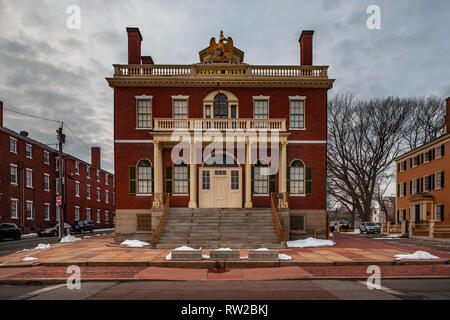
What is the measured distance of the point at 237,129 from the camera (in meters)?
20.2

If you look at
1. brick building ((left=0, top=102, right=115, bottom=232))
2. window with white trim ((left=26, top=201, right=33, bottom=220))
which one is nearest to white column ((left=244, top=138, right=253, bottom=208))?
brick building ((left=0, top=102, right=115, bottom=232))

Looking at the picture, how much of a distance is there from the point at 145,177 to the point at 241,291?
1476cm

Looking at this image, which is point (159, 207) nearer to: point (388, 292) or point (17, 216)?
point (388, 292)

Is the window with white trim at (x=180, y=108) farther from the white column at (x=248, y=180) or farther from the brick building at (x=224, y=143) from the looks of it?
the white column at (x=248, y=180)

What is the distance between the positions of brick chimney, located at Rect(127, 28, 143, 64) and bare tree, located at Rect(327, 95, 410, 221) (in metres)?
25.4

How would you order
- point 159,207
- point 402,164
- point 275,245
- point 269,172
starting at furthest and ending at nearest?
point 402,164
point 269,172
point 159,207
point 275,245

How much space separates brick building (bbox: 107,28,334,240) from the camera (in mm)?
21484

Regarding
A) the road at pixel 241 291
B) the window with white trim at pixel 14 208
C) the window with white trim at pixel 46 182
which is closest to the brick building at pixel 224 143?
the road at pixel 241 291

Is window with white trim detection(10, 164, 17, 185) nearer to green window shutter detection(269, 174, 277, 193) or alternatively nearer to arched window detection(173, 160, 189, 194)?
arched window detection(173, 160, 189, 194)

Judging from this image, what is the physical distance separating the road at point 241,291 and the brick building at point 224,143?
11628 millimetres

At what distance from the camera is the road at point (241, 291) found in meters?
7.88

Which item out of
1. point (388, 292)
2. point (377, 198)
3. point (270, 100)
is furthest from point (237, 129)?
point (377, 198)
